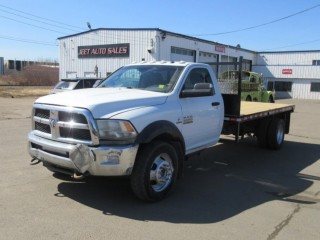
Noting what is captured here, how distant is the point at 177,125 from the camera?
579cm

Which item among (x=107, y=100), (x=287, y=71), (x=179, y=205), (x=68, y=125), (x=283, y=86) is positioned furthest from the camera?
(x=283, y=86)

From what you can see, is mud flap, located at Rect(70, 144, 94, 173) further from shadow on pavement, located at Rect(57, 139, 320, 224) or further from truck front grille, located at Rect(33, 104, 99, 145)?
shadow on pavement, located at Rect(57, 139, 320, 224)

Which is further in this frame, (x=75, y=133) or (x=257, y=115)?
(x=257, y=115)

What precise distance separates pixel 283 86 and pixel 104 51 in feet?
76.0

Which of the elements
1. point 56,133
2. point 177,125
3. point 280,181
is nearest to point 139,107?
point 177,125

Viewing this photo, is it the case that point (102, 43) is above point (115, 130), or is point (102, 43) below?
above

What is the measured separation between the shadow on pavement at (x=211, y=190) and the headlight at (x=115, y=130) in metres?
1.01

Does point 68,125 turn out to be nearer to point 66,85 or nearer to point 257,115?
point 257,115

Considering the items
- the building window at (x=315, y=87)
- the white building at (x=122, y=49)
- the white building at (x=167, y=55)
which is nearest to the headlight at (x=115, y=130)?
the white building at (x=167, y=55)

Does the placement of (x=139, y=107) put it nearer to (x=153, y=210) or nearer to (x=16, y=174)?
(x=153, y=210)

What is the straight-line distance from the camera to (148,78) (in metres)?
6.37

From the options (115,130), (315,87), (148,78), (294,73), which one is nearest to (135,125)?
(115,130)

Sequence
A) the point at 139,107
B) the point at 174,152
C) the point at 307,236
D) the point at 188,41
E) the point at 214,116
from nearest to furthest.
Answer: the point at 307,236 → the point at 139,107 → the point at 174,152 → the point at 214,116 → the point at 188,41

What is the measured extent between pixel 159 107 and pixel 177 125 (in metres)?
0.48
